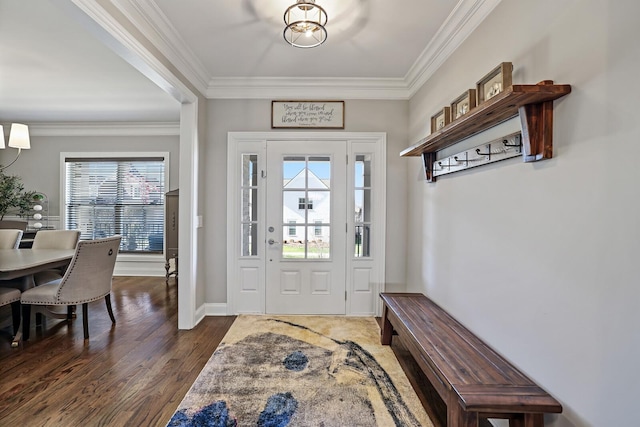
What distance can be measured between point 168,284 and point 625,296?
5.23 meters

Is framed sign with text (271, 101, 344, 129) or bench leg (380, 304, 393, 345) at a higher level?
framed sign with text (271, 101, 344, 129)

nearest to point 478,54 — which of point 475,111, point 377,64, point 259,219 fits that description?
point 475,111

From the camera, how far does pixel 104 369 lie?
2305mm

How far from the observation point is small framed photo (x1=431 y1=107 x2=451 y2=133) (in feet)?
7.33

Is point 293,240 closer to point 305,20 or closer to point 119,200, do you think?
point 305,20

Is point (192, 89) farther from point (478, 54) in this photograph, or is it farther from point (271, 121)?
point (478, 54)

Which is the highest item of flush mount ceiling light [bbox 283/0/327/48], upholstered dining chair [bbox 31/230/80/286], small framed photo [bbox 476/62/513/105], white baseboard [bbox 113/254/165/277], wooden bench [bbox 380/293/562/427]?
flush mount ceiling light [bbox 283/0/327/48]

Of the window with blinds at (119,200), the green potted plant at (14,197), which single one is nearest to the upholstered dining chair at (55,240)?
the window with blinds at (119,200)

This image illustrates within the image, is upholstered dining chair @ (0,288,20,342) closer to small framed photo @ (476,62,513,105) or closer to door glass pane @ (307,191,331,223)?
door glass pane @ (307,191,331,223)

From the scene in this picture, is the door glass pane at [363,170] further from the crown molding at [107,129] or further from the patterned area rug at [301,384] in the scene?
the crown molding at [107,129]

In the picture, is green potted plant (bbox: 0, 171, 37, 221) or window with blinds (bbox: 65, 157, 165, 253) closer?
green potted plant (bbox: 0, 171, 37, 221)

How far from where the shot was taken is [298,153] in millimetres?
3377

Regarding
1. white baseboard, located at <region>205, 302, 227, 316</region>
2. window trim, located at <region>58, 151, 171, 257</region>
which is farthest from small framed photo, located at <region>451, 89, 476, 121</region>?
window trim, located at <region>58, 151, 171, 257</region>

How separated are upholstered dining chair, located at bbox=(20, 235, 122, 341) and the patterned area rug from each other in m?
1.42
